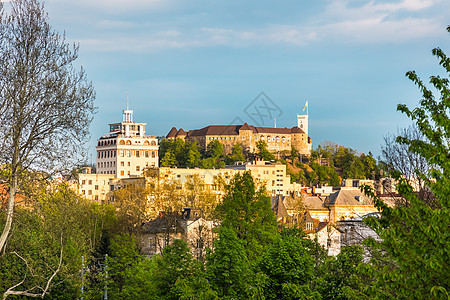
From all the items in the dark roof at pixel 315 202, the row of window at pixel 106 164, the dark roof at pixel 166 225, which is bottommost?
the dark roof at pixel 166 225

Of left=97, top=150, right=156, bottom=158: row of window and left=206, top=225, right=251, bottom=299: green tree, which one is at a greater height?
left=97, top=150, right=156, bottom=158: row of window

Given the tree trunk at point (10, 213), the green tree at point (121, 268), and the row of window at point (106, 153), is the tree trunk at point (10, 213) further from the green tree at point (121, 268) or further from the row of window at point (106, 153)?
the row of window at point (106, 153)

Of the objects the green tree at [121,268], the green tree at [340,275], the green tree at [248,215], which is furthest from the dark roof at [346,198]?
the green tree at [340,275]

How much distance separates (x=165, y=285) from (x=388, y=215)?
17.2 m

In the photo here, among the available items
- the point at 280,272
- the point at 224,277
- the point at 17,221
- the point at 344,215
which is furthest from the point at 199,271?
the point at 344,215

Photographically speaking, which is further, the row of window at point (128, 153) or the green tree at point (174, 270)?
the row of window at point (128, 153)

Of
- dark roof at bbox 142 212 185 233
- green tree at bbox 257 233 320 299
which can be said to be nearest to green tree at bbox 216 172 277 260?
green tree at bbox 257 233 320 299

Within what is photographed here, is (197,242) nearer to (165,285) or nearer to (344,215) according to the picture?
(165,285)

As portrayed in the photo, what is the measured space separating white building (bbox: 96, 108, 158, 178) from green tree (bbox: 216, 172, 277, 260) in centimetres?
11166

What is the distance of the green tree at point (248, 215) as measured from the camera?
42938 millimetres

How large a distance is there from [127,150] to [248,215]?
393ft

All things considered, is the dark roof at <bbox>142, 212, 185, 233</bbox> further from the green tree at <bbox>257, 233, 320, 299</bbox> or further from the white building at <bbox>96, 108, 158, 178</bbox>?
the white building at <bbox>96, 108, 158, 178</bbox>

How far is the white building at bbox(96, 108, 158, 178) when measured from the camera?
6284 inches

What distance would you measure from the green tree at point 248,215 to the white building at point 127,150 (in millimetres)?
111662
